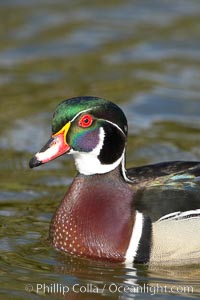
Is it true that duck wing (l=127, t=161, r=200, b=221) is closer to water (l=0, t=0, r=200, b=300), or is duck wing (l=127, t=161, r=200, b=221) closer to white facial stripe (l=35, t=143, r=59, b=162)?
water (l=0, t=0, r=200, b=300)

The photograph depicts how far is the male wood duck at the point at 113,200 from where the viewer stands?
8.91 metres

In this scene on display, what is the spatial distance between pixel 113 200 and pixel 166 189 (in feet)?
1.53

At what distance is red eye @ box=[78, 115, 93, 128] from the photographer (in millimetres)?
9008

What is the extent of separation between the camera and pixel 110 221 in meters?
8.98

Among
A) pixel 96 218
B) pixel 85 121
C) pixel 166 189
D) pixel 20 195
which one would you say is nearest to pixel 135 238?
Answer: pixel 96 218

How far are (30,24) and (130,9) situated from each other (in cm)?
180

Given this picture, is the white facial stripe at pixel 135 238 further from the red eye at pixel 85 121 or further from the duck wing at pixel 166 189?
the red eye at pixel 85 121

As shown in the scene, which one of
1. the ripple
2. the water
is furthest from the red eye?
the ripple

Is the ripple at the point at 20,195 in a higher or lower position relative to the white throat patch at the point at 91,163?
lower

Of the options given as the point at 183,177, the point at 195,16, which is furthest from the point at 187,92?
the point at 183,177

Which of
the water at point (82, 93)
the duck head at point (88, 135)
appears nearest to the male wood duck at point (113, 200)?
the duck head at point (88, 135)

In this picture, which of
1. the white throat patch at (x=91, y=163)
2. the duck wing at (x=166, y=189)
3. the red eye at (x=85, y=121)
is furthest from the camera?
the white throat patch at (x=91, y=163)

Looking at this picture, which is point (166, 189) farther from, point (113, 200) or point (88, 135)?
point (88, 135)

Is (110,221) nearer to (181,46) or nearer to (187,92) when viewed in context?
(187,92)
